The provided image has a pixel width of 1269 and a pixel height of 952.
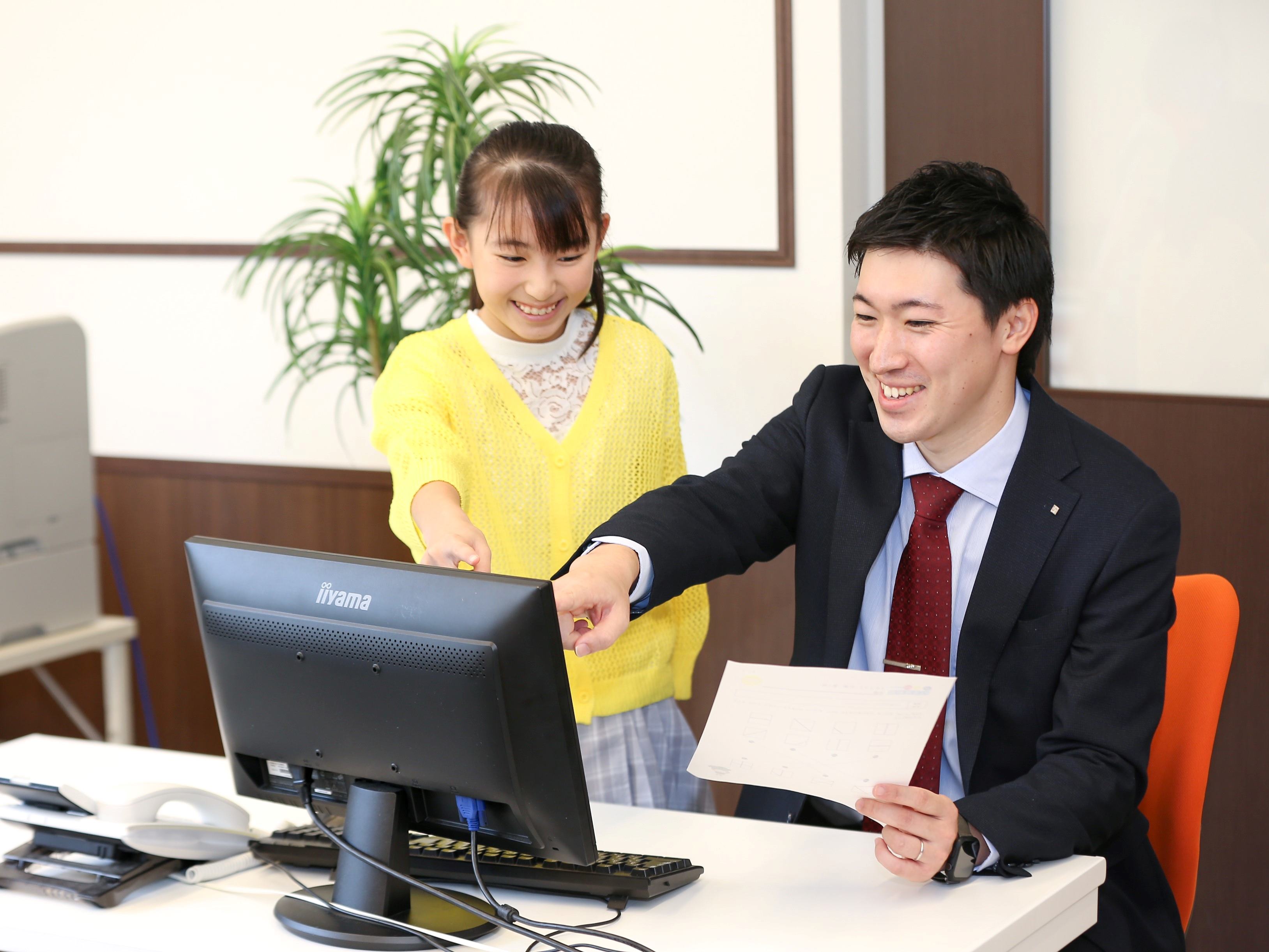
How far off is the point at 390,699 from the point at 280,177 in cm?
247

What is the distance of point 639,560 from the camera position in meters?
1.72

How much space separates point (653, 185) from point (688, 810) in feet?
4.91

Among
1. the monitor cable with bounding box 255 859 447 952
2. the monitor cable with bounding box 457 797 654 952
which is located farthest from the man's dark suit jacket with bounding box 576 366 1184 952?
the monitor cable with bounding box 255 859 447 952

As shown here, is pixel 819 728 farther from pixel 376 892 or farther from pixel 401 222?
pixel 401 222

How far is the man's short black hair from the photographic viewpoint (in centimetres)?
165

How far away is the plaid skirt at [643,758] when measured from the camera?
1.94 metres

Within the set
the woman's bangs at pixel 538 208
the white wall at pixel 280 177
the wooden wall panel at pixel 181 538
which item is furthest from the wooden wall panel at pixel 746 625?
the woman's bangs at pixel 538 208

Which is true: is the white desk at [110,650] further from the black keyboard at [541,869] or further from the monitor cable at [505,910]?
the monitor cable at [505,910]

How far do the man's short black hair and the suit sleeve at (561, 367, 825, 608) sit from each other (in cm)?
31

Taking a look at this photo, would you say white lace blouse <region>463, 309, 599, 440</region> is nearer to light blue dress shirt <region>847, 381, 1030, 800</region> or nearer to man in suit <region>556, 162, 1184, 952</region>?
man in suit <region>556, 162, 1184, 952</region>

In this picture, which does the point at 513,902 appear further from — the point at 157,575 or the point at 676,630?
the point at 157,575

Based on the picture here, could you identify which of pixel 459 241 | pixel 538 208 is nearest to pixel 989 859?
pixel 538 208

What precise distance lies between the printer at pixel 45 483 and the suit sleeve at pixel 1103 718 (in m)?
2.12

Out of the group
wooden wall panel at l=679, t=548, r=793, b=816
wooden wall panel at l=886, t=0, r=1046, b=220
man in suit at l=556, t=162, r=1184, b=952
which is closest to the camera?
man in suit at l=556, t=162, r=1184, b=952
